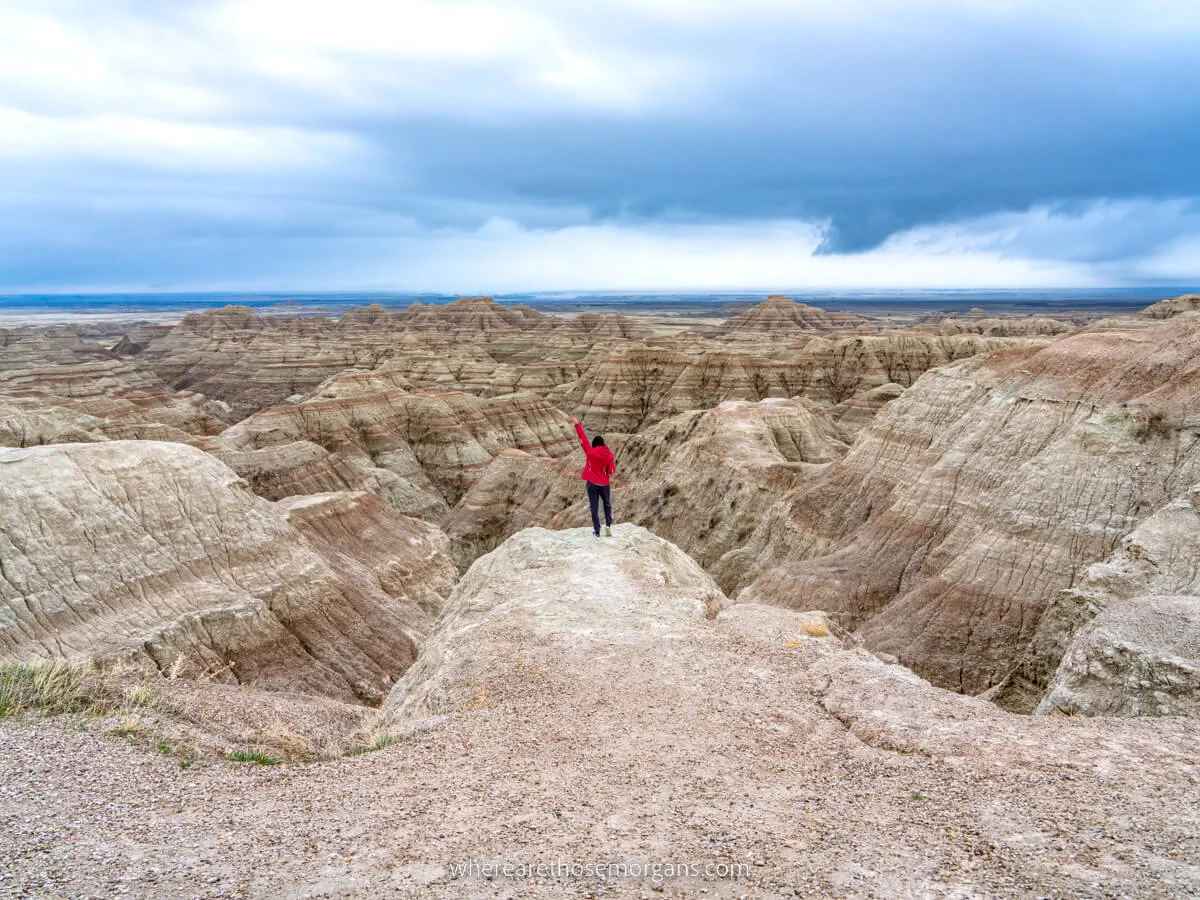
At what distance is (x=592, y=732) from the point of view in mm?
8039

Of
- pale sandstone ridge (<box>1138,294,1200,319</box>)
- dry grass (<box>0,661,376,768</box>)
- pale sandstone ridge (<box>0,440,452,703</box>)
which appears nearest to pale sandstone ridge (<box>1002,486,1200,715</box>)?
dry grass (<box>0,661,376,768</box>)

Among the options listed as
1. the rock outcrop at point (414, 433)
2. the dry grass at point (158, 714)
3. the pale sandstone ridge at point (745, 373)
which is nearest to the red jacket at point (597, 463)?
the dry grass at point (158, 714)

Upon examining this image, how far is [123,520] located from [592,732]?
778 inches

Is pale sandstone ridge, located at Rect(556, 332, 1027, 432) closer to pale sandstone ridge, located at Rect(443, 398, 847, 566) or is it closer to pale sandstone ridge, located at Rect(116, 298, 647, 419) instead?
pale sandstone ridge, located at Rect(443, 398, 847, 566)

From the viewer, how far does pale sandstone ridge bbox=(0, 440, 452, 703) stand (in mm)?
18906

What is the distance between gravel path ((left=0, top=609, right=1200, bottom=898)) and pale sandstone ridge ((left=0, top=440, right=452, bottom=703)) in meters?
11.4

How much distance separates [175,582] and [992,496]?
26.8 metres

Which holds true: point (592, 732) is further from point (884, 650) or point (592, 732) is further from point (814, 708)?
point (884, 650)

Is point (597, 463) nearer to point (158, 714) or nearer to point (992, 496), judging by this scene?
point (158, 714)

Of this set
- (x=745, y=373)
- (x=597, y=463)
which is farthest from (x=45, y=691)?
(x=745, y=373)

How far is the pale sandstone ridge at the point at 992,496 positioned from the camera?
20531 millimetres

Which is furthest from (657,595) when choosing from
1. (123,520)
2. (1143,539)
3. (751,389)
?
(751,389)

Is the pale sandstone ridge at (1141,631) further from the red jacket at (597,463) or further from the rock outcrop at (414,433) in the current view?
the rock outcrop at (414,433)

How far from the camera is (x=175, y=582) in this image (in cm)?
2156
